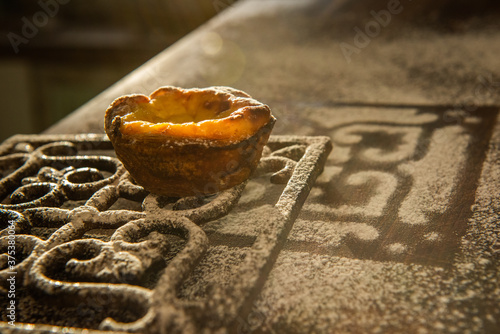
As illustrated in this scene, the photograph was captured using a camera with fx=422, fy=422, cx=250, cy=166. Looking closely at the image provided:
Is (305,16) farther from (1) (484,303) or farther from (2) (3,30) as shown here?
(2) (3,30)

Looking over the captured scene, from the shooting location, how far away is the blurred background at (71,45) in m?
5.45

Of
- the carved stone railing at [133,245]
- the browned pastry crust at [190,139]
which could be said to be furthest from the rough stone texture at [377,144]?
the browned pastry crust at [190,139]

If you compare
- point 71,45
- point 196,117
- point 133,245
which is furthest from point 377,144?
point 71,45

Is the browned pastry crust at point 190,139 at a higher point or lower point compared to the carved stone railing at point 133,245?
higher

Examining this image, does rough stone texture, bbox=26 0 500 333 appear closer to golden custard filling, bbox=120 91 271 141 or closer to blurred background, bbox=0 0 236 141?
golden custard filling, bbox=120 91 271 141

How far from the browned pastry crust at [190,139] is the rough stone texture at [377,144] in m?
0.19

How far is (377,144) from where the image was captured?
1.51m

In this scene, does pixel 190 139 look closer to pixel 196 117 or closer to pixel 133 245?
pixel 196 117

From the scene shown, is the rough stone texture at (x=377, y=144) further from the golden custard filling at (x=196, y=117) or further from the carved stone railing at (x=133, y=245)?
the golden custard filling at (x=196, y=117)

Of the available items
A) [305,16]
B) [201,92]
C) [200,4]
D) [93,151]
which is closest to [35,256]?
[201,92]

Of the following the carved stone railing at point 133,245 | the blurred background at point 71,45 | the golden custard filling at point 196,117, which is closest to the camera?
the carved stone railing at point 133,245

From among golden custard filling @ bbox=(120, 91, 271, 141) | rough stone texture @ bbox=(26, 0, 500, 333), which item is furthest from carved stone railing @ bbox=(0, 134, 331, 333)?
golden custard filling @ bbox=(120, 91, 271, 141)

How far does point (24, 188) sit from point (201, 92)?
0.58 m

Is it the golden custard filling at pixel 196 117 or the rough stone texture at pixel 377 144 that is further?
the golden custard filling at pixel 196 117
